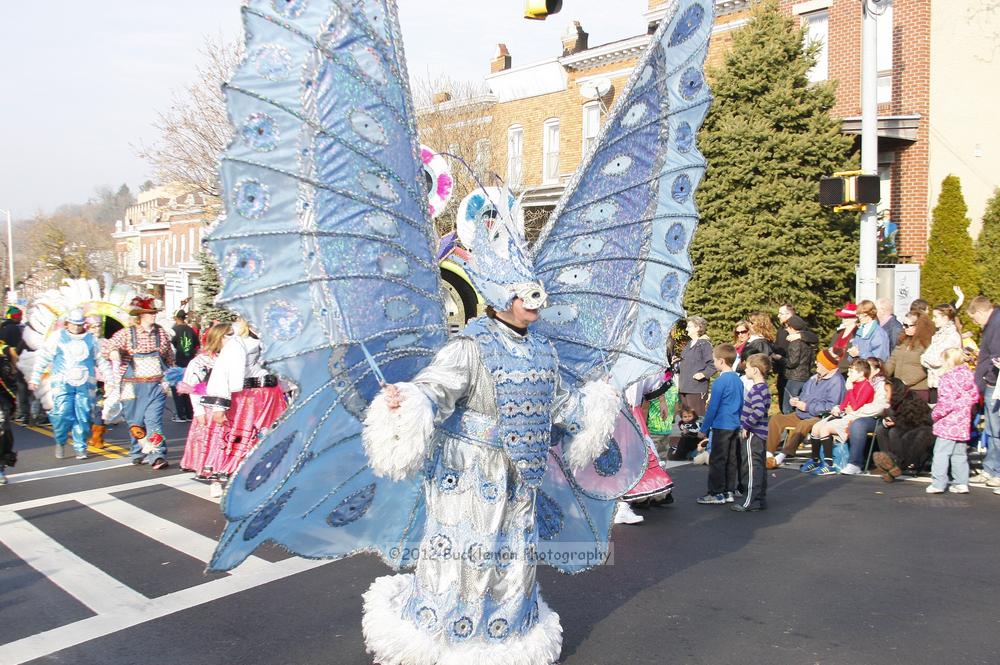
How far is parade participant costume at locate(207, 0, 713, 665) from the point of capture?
3916 mm

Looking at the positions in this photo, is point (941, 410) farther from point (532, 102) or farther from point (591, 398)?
point (532, 102)

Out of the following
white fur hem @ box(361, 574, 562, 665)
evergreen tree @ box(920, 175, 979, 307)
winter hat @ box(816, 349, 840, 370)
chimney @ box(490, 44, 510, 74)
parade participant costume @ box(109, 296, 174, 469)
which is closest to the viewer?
white fur hem @ box(361, 574, 562, 665)

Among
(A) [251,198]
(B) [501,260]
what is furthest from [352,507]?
(A) [251,198]

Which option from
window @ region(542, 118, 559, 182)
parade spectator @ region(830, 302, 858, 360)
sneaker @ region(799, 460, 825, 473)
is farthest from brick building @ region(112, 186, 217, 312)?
sneaker @ region(799, 460, 825, 473)

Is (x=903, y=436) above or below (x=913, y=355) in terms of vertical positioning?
below

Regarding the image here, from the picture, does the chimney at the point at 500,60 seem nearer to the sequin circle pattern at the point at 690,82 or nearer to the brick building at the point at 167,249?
the brick building at the point at 167,249

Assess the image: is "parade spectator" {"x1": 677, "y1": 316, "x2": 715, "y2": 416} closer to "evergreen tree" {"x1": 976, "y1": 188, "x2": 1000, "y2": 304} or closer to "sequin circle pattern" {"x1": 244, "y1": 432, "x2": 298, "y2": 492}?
"sequin circle pattern" {"x1": 244, "y1": 432, "x2": 298, "y2": 492}

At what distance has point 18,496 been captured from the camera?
9.13m

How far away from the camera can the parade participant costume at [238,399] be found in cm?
816

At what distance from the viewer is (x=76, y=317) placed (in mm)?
11133

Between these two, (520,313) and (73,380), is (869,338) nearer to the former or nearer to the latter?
(520,313)

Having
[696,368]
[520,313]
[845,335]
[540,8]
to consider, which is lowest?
[696,368]

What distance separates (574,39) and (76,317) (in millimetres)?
21299

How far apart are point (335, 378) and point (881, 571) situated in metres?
4.39
